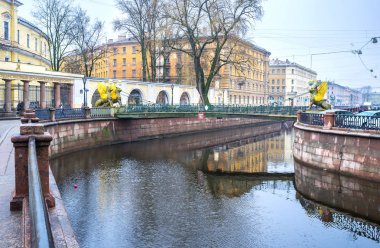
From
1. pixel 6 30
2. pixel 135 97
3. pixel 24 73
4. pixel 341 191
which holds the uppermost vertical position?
pixel 6 30

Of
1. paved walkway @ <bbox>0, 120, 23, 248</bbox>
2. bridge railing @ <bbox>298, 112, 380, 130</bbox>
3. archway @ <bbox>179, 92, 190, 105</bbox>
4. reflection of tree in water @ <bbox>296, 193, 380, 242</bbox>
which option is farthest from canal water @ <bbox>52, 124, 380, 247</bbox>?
archway @ <bbox>179, 92, 190, 105</bbox>

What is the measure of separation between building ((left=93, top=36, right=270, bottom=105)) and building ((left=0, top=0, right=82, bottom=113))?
492 inches

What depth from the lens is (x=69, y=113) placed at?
107 feet

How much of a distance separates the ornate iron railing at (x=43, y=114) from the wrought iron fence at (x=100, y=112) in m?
6.89

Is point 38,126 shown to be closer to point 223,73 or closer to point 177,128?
point 177,128

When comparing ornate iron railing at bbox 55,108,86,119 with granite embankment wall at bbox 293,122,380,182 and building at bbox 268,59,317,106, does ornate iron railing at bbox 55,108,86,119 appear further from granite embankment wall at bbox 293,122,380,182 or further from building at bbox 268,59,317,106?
building at bbox 268,59,317,106

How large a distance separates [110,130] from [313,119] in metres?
19.8

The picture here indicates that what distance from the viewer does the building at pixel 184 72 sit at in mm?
67875

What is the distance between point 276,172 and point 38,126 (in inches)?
788

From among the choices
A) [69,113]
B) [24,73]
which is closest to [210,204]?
[69,113]

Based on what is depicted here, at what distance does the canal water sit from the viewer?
12336 millimetres

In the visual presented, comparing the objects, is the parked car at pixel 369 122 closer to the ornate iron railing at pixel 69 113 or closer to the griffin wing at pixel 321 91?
the griffin wing at pixel 321 91

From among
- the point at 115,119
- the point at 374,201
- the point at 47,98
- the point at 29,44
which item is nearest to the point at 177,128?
the point at 115,119

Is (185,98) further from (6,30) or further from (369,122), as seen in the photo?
(369,122)
